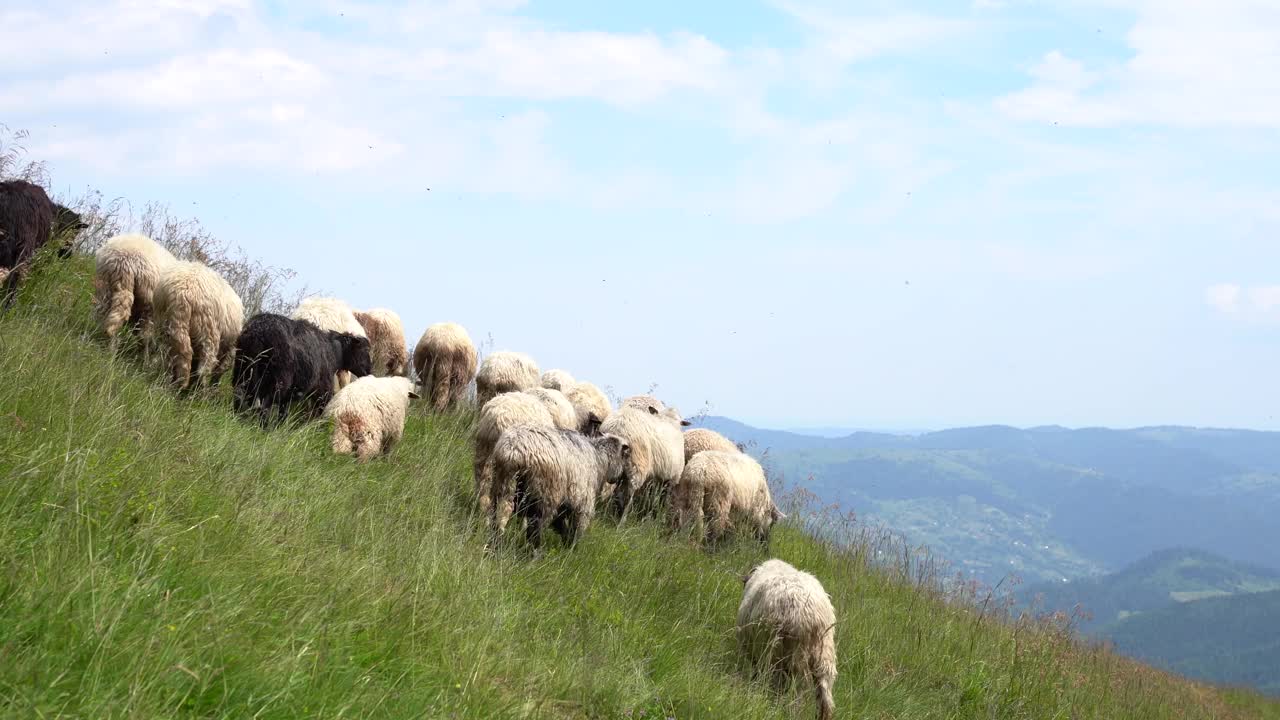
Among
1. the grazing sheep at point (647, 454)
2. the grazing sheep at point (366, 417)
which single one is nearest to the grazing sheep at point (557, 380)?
the grazing sheep at point (647, 454)

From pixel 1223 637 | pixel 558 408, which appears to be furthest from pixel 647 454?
pixel 1223 637

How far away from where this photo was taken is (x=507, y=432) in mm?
8484

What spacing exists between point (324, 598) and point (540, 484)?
3761 millimetres

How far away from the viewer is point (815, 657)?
7.67 metres

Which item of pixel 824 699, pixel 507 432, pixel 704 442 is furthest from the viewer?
pixel 704 442

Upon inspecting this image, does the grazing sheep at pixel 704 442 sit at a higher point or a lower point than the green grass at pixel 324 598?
higher

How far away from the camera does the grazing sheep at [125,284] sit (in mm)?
9680

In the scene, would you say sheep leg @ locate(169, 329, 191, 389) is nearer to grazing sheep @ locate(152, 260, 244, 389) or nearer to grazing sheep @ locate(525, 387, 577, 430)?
grazing sheep @ locate(152, 260, 244, 389)

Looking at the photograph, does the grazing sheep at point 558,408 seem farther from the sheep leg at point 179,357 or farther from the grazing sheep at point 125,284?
the grazing sheep at point 125,284

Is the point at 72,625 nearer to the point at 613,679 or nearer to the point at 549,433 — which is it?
the point at 613,679

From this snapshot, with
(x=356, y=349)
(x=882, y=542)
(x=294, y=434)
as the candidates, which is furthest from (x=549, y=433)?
(x=882, y=542)

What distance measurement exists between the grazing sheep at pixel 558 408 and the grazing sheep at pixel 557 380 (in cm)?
249

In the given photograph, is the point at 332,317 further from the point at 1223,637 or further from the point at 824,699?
the point at 1223,637

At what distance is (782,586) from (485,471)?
298 centimetres
